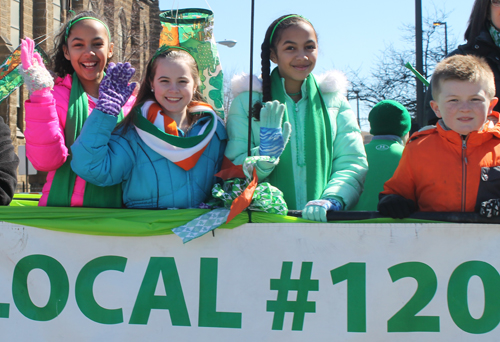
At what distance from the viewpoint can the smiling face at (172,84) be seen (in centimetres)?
289

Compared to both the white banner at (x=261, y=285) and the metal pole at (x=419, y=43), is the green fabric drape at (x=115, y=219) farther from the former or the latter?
the metal pole at (x=419, y=43)

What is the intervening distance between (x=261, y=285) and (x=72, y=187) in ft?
4.02

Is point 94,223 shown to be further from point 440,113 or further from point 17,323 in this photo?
point 440,113

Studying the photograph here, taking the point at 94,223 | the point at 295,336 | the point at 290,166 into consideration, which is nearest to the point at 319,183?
the point at 290,166

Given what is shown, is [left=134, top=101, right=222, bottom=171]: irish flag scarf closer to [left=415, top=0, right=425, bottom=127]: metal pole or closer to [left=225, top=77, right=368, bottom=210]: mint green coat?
[left=225, top=77, right=368, bottom=210]: mint green coat

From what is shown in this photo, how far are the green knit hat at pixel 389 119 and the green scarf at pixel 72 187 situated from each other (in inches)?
80.9

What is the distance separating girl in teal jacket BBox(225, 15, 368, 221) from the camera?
2.89m

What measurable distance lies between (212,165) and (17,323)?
4.21 ft

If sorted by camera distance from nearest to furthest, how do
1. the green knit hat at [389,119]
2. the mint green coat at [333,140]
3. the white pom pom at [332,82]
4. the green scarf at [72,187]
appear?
the mint green coat at [333,140] < the green scarf at [72,187] < the white pom pom at [332,82] < the green knit hat at [389,119]

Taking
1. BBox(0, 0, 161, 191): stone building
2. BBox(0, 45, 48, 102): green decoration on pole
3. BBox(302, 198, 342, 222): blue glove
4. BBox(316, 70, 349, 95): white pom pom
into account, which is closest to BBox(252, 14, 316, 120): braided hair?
BBox(316, 70, 349, 95): white pom pom

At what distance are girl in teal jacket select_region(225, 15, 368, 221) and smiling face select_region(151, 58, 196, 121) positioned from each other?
294 mm

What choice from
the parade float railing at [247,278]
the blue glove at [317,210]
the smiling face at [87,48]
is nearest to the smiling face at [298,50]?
the blue glove at [317,210]

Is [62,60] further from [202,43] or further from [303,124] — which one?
[303,124]

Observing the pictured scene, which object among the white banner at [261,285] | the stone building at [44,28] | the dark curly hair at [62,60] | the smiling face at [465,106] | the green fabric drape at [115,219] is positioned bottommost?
the white banner at [261,285]
